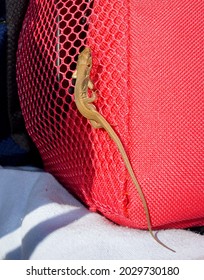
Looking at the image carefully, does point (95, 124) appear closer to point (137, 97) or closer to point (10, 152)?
point (137, 97)

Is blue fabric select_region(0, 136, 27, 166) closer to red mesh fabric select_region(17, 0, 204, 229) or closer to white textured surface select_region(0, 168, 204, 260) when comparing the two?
white textured surface select_region(0, 168, 204, 260)

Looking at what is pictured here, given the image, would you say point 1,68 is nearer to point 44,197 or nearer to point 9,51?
point 9,51

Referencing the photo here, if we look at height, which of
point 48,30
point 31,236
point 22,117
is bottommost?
point 31,236

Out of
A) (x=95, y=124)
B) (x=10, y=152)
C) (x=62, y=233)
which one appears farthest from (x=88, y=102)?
(x=10, y=152)

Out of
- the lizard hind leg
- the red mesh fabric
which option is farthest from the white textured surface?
the lizard hind leg
